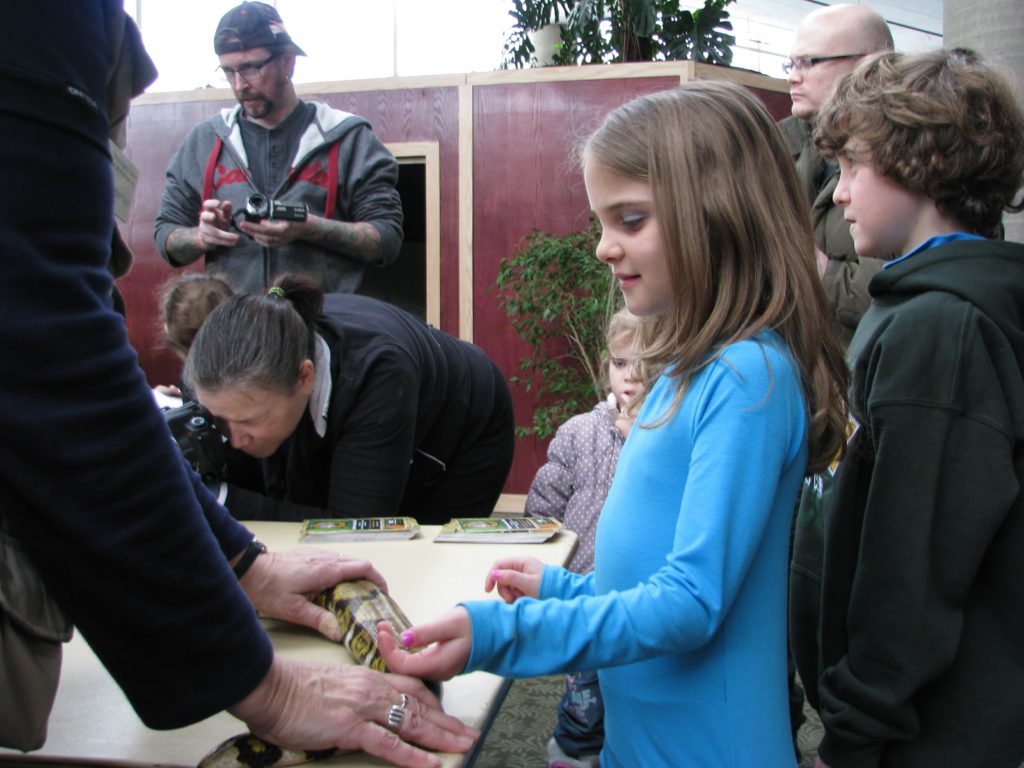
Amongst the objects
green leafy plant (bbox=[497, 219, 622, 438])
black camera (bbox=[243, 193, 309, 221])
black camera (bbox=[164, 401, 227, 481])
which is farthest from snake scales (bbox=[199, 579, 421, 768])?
green leafy plant (bbox=[497, 219, 622, 438])

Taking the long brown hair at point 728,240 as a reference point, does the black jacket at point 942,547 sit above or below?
below

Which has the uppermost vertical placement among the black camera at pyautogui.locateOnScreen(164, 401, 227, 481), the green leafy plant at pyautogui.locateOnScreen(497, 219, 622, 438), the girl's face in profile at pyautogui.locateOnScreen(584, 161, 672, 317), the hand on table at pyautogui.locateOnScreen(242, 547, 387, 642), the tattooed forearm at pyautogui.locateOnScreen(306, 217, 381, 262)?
the girl's face in profile at pyautogui.locateOnScreen(584, 161, 672, 317)

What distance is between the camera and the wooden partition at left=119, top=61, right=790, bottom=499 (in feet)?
15.8

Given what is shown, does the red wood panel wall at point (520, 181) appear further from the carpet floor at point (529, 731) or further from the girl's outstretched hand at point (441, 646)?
the girl's outstretched hand at point (441, 646)

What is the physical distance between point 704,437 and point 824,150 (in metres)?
0.66

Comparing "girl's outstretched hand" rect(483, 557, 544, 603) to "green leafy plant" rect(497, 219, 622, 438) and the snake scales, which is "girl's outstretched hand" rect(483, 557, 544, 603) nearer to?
the snake scales

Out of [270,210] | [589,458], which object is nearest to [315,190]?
[270,210]

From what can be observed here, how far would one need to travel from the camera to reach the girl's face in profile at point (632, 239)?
1.08 m

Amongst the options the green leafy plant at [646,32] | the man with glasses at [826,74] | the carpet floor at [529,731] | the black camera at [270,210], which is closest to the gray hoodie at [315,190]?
the black camera at [270,210]

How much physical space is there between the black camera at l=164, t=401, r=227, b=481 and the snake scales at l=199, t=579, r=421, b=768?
0.73m

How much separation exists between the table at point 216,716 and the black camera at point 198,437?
0.51m

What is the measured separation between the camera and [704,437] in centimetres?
98

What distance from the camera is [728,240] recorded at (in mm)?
1072

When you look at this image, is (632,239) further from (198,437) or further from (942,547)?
(198,437)
